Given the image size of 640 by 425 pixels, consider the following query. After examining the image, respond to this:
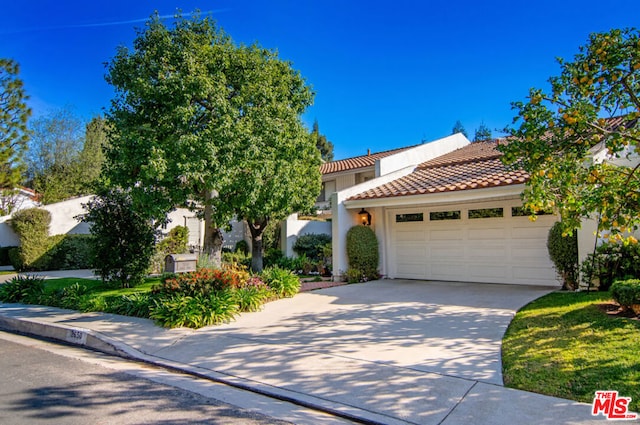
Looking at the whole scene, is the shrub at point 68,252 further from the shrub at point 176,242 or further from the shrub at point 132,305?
the shrub at point 132,305

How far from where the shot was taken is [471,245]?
38.0 ft

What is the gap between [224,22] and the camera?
32.7 feet

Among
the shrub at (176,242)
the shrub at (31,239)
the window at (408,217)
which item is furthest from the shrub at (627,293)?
the shrub at (31,239)

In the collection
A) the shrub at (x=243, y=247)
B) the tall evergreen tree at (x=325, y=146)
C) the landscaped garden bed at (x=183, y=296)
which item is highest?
the tall evergreen tree at (x=325, y=146)

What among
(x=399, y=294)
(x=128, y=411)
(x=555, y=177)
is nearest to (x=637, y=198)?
(x=555, y=177)

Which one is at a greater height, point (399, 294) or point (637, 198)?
point (637, 198)

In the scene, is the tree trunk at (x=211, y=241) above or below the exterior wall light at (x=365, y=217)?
below

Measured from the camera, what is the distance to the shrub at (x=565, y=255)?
29.7 feet

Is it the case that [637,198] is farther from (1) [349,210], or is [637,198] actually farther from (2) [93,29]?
(2) [93,29]

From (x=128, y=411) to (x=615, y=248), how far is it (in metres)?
9.56

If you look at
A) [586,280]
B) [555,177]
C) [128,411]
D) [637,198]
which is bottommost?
[128,411]

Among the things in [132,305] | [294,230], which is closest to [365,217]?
[294,230]

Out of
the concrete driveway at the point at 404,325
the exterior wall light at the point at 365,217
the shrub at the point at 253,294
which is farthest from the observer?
the exterior wall light at the point at 365,217

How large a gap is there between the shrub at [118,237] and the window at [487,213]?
9.71m
